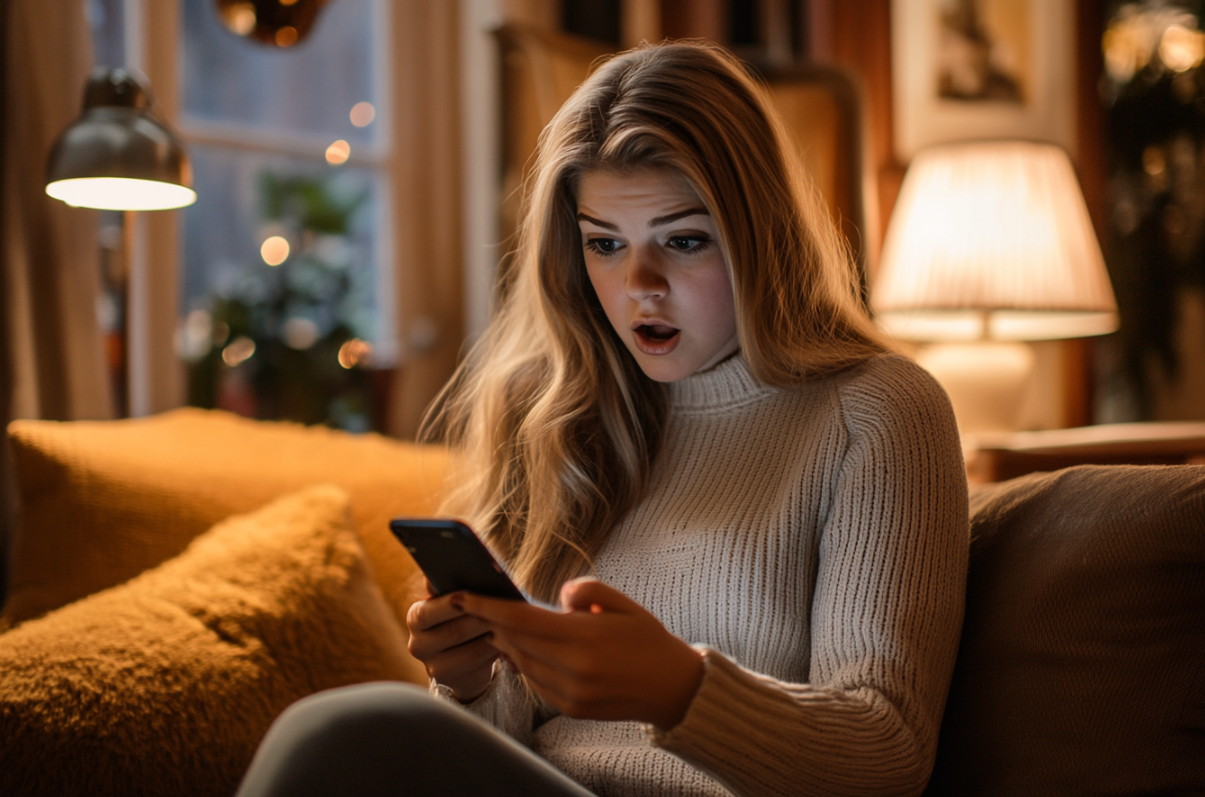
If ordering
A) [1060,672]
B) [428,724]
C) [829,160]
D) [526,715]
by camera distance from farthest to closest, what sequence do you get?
[829,160], [526,715], [1060,672], [428,724]

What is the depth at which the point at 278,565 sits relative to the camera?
46.9 inches

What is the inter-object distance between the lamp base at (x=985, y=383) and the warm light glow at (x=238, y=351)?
1394mm

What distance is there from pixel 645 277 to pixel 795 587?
33 cm

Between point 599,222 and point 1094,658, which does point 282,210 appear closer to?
point 599,222

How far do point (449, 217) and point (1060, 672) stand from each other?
6.57 ft

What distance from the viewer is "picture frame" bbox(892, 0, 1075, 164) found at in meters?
2.46

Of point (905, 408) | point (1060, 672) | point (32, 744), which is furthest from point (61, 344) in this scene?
→ point (1060, 672)

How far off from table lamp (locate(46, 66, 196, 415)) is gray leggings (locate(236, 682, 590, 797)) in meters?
0.89

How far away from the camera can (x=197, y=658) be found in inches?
41.4

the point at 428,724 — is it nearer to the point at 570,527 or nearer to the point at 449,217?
the point at 570,527

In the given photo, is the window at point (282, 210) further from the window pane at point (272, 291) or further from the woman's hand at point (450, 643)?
the woman's hand at point (450, 643)

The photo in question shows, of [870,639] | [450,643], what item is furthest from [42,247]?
[870,639]

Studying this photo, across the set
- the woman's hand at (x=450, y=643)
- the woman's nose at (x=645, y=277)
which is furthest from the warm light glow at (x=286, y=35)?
the woman's hand at (x=450, y=643)

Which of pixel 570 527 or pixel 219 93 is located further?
pixel 219 93
